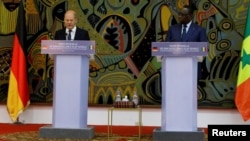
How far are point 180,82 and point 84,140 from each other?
1.30 m

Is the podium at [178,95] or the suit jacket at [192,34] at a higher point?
the suit jacket at [192,34]

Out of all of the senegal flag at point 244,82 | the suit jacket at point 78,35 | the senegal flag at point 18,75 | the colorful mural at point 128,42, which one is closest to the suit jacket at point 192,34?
the suit jacket at point 78,35

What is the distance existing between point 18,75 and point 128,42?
1822mm

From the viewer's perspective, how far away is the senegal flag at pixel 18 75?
7449mm

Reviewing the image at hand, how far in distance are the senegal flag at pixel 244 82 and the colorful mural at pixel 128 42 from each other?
0.85 feet

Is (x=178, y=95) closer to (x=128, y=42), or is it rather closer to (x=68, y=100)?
(x=68, y=100)

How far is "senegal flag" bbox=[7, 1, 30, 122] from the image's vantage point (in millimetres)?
7449

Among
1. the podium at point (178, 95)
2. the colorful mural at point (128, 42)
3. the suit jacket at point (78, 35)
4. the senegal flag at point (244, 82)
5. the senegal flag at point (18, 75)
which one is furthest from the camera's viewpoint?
the senegal flag at point (18, 75)

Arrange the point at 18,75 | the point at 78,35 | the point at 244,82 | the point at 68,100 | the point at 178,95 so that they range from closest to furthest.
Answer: the point at 178,95
the point at 68,100
the point at 78,35
the point at 244,82
the point at 18,75

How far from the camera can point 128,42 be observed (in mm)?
7508

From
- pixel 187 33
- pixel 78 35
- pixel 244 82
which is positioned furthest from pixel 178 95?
pixel 244 82

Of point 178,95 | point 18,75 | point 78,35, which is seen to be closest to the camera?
point 178,95

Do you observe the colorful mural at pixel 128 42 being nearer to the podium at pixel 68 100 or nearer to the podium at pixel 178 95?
the podium at pixel 68 100

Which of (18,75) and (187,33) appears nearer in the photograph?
(187,33)
